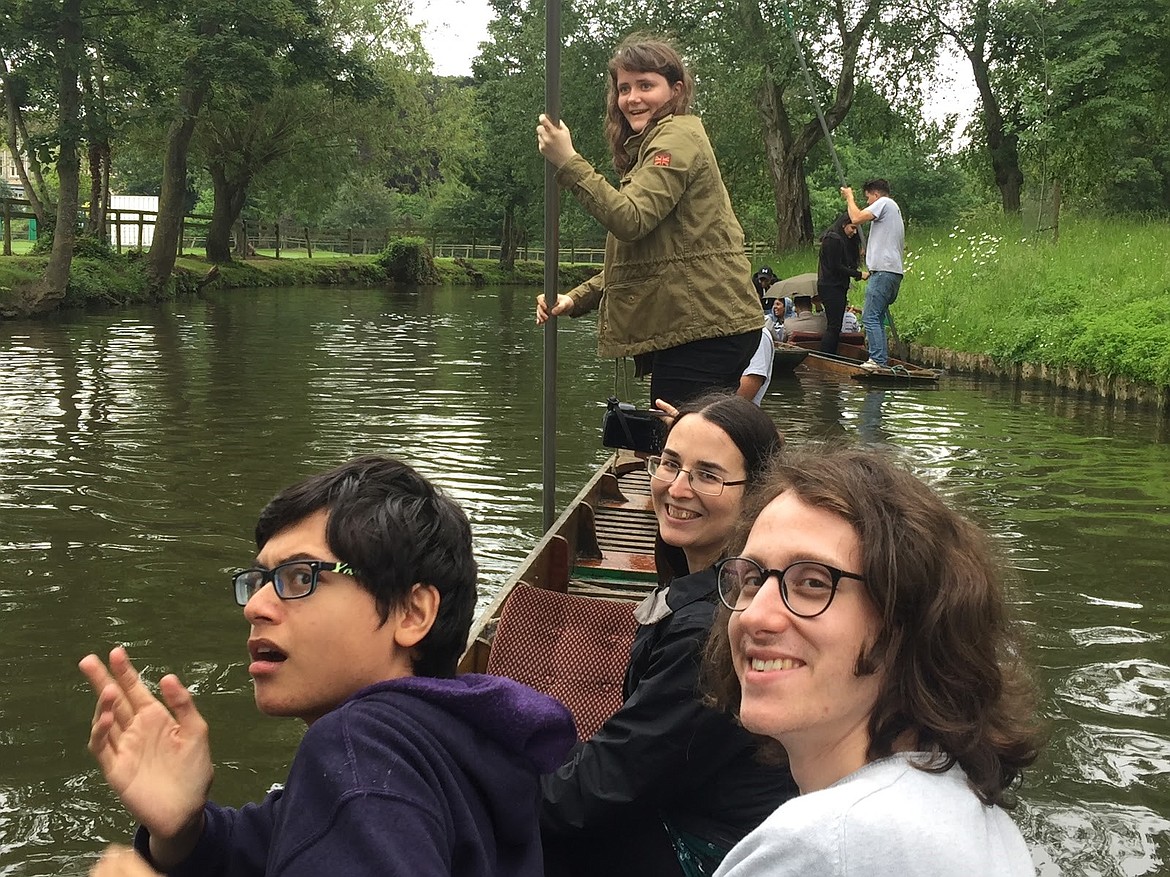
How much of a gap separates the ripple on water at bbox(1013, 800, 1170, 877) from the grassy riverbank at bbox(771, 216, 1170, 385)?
828 centimetres

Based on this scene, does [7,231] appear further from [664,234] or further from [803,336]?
[664,234]

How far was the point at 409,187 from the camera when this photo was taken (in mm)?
61594

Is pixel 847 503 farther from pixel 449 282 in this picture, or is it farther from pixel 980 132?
pixel 449 282

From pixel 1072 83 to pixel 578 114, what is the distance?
1375cm

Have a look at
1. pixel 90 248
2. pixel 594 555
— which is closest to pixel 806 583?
pixel 594 555

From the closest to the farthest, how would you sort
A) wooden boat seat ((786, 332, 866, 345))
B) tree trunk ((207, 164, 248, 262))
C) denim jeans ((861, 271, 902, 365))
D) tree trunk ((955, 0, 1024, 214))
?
denim jeans ((861, 271, 902, 365)) → wooden boat seat ((786, 332, 866, 345)) → tree trunk ((955, 0, 1024, 214)) → tree trunk ((207, 164, 248, 262))

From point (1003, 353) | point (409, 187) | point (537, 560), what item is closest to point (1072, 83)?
point (1003, 353)

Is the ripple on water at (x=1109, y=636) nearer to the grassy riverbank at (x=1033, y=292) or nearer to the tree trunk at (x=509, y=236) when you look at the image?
the grassy riverbank at (x=1033, y=292)

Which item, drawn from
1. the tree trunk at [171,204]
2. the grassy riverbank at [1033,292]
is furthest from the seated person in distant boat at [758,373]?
the tree trunk at [171,204]

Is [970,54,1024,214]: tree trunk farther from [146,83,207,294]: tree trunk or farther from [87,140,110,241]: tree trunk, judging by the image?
[87,140,110,241]: tree trunk

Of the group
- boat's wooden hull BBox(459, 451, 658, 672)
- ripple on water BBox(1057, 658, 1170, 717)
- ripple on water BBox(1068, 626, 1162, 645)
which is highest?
boat's wooden hull BBox(459, 451, 658, 672)

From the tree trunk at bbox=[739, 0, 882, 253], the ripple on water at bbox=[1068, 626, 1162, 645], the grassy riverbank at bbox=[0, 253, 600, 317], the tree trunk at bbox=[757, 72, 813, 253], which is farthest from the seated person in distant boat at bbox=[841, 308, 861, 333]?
the grassy riverbank at bbox=[0, 253, 600, 317]

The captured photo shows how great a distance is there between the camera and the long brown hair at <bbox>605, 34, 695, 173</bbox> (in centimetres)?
354

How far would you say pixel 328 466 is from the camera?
302 inches
